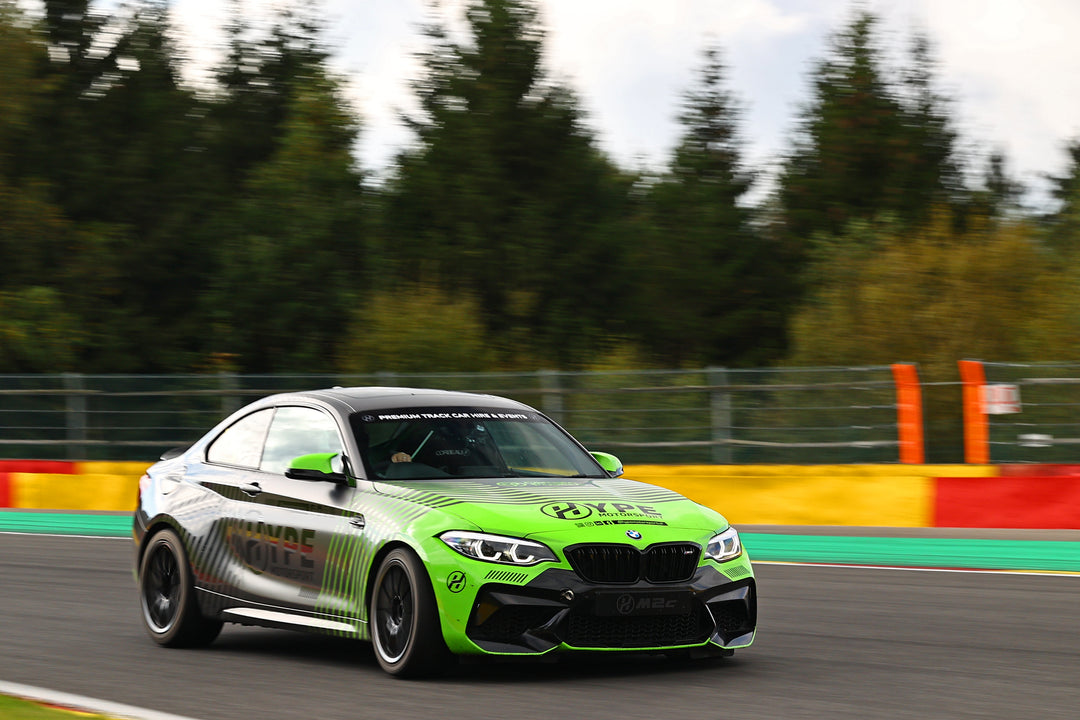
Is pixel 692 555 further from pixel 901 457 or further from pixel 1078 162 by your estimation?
pixel 1078 162

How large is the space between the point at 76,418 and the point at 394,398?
13.8 metres

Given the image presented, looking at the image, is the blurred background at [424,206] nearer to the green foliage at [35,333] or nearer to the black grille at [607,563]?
the green foliage at [35,333]

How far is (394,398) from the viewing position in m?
9.03

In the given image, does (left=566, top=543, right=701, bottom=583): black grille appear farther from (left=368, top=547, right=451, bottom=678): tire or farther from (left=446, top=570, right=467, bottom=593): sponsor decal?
(left=368, top=547, right=451, bottom=678): tire

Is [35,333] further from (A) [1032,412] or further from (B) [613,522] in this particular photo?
(B) [613,522]

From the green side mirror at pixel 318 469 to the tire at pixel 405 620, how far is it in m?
0.66

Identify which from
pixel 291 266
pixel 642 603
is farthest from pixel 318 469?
pixel 291 266

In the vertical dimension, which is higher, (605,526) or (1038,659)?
(605,526)

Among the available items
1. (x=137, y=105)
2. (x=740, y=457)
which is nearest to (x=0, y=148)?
(x=137, y=105)

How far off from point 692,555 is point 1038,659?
2.15 m

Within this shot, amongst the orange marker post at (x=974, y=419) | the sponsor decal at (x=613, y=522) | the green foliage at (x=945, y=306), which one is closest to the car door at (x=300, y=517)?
the sponsor decal at (x=613, y=522)

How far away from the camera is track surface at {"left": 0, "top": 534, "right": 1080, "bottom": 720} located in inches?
275

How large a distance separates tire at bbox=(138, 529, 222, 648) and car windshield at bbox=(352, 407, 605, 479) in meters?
1.65

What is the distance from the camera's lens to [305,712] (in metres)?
6.96
